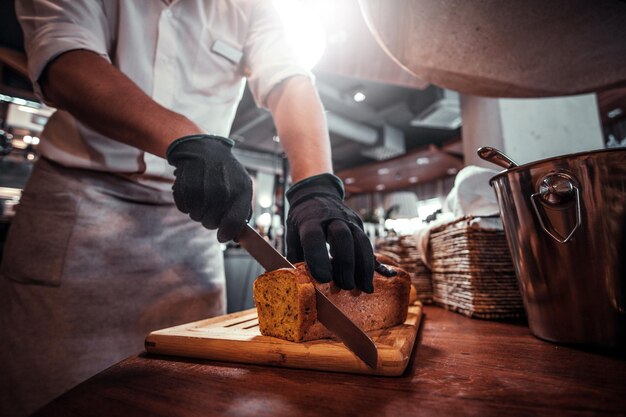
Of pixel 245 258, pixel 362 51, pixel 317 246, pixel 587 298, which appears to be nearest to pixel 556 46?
pixel 587 298

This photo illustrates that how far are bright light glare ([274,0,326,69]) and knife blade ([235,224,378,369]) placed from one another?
972mm

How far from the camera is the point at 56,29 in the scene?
873 mm

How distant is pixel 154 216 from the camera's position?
1.18 metres

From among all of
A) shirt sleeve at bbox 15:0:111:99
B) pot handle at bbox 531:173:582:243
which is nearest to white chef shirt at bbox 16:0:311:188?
shirt sleeve at bbox 15:0:111:99

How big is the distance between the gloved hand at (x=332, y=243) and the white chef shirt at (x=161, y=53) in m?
0.64

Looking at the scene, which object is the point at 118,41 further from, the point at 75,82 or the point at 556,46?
the point at 556,46

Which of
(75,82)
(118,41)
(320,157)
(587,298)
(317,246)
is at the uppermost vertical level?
(118,41)

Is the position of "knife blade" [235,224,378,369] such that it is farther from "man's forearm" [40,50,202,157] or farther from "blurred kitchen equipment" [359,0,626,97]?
"blurred kitchen equipment" [359,0,626,97]

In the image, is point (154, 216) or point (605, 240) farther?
point (154, 216)

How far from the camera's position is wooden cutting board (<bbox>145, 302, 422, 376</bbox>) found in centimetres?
51

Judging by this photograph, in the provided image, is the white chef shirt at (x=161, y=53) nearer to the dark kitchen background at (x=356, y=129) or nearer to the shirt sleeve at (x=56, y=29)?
the shirt sleeve at (x=56, y=29)

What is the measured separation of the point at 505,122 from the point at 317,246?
1.86 meters

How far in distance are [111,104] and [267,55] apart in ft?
2.41

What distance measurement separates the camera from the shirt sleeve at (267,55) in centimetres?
125
